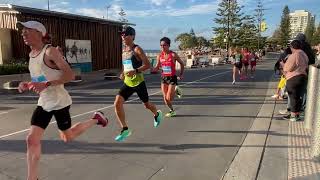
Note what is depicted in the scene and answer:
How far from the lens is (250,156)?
6027 mm

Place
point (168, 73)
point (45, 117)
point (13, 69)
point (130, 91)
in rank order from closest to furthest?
1. point (45, 117)
2. point (130, 91)
3. point (168, 73)
4. point (13, 69)

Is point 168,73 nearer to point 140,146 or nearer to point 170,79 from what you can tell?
point 170,79

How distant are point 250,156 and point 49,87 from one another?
3173 mm

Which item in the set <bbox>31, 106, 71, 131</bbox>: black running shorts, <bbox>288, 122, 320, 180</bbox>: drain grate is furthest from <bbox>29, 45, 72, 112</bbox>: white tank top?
<bbox>288, 122, 320, 180</bbox>: drain grate

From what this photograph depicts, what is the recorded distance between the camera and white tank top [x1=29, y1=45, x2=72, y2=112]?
4590 mm

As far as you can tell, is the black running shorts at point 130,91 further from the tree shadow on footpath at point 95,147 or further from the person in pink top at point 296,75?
the person in pink top at point 296,75

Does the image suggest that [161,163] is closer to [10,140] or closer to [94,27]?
[10,140]

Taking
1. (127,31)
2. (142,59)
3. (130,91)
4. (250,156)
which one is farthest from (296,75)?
(127,31)

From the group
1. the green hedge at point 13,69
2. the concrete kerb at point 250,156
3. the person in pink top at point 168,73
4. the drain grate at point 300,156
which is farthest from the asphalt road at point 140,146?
the green hedge at point 13,69

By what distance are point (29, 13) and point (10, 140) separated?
15.5 metres

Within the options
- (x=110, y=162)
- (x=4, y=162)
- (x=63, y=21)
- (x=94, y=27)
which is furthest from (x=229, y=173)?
(x=94, y=27)

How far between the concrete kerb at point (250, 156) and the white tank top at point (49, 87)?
227cm

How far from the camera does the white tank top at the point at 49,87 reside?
15.1 ft

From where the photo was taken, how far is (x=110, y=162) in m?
5.73
